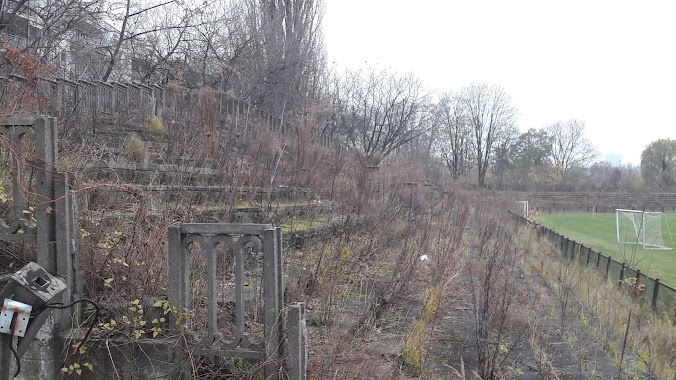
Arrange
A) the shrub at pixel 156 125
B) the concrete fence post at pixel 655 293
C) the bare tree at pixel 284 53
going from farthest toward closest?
the bare tree at pixel 284 53, the shrub at pixel 156 125, the concrete fence post at pixel 655 293

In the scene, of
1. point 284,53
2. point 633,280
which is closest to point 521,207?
point 284,53

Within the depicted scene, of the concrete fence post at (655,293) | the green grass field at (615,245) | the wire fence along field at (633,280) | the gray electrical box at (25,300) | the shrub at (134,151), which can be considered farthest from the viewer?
the green grass field at (615,245)

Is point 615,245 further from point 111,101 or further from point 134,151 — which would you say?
point 134,151

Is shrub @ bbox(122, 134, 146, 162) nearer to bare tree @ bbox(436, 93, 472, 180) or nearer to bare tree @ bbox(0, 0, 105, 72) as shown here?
bare tree @ bbox(0, 0, 105, 72)

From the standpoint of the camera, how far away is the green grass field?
16.3 metres

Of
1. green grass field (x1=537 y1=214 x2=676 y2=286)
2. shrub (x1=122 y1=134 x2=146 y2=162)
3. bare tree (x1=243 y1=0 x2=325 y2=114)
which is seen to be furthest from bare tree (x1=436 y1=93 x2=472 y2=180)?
shrub (x1=122 y1=134 x2=146 y2=162)

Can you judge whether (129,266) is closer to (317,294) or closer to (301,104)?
(317,294)

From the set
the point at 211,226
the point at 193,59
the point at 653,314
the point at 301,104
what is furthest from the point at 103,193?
the point at 301,104

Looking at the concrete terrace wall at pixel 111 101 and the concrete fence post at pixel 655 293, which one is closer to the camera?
the concrete terrace wall at pixel 111 101

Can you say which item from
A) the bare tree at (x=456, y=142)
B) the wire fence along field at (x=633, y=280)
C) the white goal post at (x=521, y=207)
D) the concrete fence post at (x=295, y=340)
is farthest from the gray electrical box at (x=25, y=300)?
the bare tree at (x=456, y=142)

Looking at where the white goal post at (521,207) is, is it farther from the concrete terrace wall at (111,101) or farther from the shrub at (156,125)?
the shrub at (156,125)

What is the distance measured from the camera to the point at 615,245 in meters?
25.0

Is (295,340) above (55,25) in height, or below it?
below

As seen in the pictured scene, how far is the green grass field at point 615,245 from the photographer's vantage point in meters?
16.3
